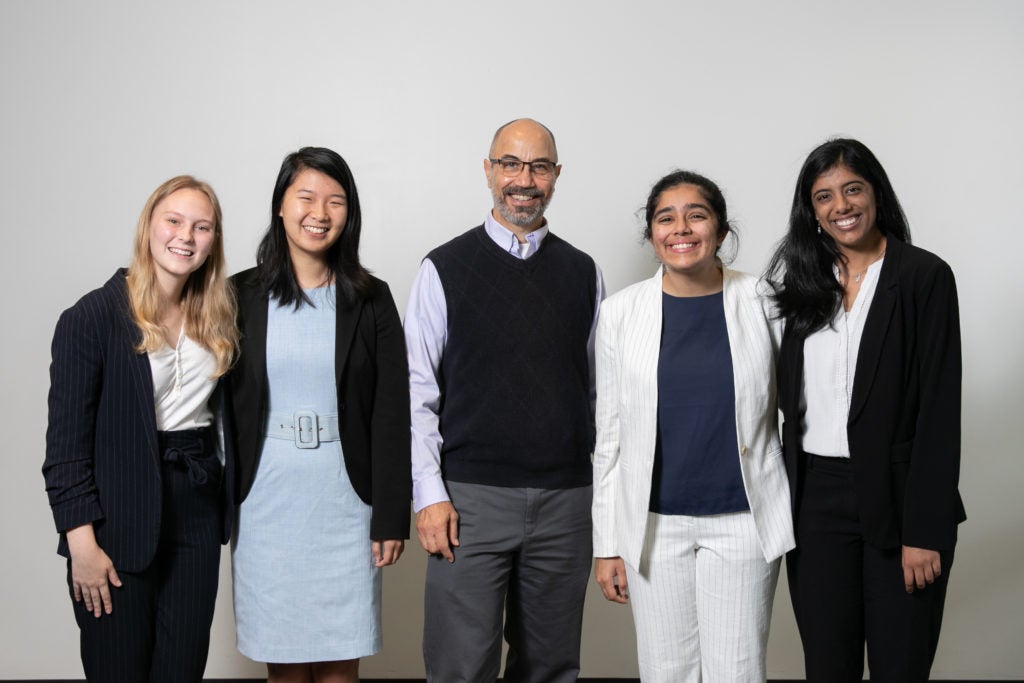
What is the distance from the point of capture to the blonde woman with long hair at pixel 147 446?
188 centimetres

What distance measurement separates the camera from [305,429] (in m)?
2.13

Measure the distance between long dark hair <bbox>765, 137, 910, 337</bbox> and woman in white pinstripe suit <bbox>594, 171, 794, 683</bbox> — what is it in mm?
79

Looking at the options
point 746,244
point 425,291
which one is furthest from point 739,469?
point 746,244

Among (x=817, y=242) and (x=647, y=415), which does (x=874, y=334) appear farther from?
(x=647, y=415)

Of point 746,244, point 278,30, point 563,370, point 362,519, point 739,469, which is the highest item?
point 278,30

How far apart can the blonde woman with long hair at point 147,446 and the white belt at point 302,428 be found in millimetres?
157

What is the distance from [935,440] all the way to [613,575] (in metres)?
0.80

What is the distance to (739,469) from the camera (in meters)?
1.96

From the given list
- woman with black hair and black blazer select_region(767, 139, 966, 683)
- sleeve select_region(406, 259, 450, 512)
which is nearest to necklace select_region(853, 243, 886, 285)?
woman with black hair and black blazer select_region(767, 139, 966, 683)

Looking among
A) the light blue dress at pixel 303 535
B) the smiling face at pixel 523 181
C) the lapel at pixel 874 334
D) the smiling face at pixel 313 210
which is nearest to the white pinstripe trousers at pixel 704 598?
the lapel at pixel 874 334

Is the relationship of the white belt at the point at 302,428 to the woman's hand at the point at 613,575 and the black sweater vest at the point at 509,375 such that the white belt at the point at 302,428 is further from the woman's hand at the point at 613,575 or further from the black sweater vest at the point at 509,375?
the woman's hand at the point at 613,575

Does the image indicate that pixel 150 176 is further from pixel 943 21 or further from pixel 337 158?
pixel 943 21

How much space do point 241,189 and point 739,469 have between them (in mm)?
2175

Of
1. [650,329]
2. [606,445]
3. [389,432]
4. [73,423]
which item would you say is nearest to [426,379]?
[389,432]
